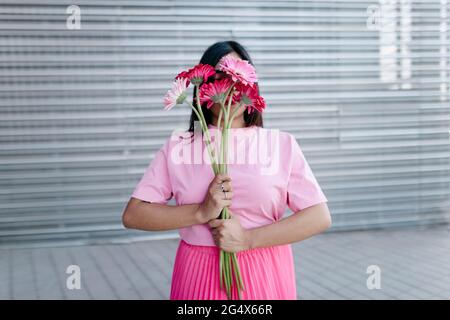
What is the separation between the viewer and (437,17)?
685cm

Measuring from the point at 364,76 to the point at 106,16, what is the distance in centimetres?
310

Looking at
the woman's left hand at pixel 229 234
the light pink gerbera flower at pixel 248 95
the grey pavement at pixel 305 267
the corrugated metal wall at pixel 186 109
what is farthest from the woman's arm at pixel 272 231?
the corrugated metal wall at pixel 186 109

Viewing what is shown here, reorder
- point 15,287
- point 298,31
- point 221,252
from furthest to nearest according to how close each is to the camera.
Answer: point 298,31 < point 15,287 < point 221,252

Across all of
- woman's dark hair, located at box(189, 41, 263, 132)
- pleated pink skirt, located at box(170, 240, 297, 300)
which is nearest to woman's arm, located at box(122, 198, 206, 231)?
pleated pink skirt, located at box(170, 240, 297, 300)

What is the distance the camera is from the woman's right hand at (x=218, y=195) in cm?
150

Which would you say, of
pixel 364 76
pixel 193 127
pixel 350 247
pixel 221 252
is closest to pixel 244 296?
pixel 221 252

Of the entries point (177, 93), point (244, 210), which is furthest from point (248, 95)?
point (244, 210)

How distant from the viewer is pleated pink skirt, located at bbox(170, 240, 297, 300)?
5.31 ft

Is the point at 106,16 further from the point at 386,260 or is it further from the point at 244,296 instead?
the point at 244,296

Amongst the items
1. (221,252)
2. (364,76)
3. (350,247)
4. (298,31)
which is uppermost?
(298,31)

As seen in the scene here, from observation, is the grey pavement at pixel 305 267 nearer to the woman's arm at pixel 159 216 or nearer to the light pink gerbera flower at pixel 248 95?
the woman's arm at pixel 159 216

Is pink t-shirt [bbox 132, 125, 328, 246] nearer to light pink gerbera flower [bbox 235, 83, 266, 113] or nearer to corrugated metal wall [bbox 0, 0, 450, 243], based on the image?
light pink gerbera flower [bbox 235, 83, 266, 113]

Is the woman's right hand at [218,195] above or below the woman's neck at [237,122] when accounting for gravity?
below

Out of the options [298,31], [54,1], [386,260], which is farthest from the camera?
[298,31]
